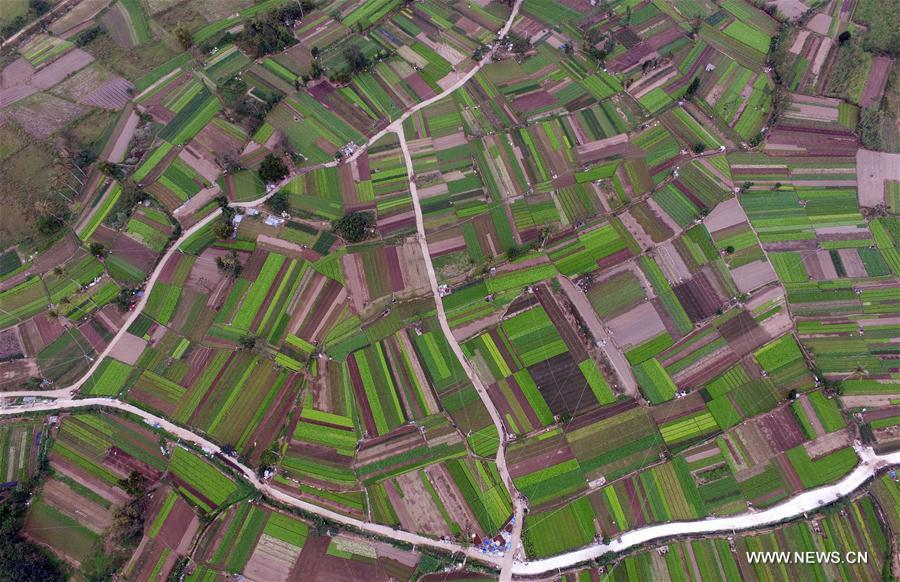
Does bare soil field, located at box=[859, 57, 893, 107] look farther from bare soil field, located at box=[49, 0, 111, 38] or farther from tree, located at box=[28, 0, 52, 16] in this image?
tree, located at box=[28, 0, 52, 16]

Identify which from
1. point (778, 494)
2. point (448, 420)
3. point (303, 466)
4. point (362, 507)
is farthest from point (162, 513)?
point (778, 494)

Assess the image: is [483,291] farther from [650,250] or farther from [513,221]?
[650,250]

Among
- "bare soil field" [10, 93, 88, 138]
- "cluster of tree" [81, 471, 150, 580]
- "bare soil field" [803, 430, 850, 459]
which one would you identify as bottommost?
"cluster of tree" [81, 471, 150, 580]

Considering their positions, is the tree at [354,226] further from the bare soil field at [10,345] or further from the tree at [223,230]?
the bare soil field at [10,345]

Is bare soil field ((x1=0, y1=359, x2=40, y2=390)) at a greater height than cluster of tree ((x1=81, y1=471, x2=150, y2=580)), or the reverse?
bare soil field ((x1=0, y1=359, x2=40, y2=390))

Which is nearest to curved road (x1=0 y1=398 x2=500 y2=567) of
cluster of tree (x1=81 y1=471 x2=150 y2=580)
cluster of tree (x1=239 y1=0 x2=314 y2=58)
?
cluster of tree (x1=81 y1=471 x2=150 y2=580)
